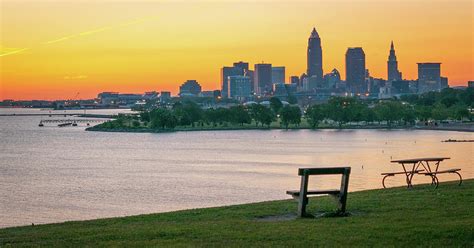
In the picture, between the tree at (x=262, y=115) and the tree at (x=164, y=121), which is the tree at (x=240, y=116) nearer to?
the tree at (x=262, y=115)

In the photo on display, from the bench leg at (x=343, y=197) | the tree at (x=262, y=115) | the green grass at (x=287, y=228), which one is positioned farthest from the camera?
the tree at (x=262, y=115)

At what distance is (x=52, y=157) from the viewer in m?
96.3

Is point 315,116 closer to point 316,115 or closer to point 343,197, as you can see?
point 316,115

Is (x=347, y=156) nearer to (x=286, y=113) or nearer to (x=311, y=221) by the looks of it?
(x=311, y=221)

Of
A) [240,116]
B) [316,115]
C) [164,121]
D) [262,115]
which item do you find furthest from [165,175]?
[240,116]

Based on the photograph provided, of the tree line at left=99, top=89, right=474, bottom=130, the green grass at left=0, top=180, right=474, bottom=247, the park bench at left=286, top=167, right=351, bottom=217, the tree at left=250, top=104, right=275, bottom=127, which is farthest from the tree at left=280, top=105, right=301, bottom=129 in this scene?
the park bench at left=286, top=167, right=351, bottom=217

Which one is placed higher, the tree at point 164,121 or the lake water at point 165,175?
the tree at point 164,121

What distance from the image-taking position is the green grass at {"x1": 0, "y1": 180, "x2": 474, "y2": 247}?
13.1 meters

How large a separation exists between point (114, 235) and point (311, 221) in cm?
370

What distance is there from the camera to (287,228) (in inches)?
564

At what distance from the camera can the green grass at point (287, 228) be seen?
1310cm

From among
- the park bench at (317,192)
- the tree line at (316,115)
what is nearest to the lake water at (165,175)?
the park bench at (317,192)

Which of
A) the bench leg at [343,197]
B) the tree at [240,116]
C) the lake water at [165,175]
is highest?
the tree at [240,116]

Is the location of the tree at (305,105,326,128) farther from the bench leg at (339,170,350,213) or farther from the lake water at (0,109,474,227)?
the bench leg at (339,170,350,213)
